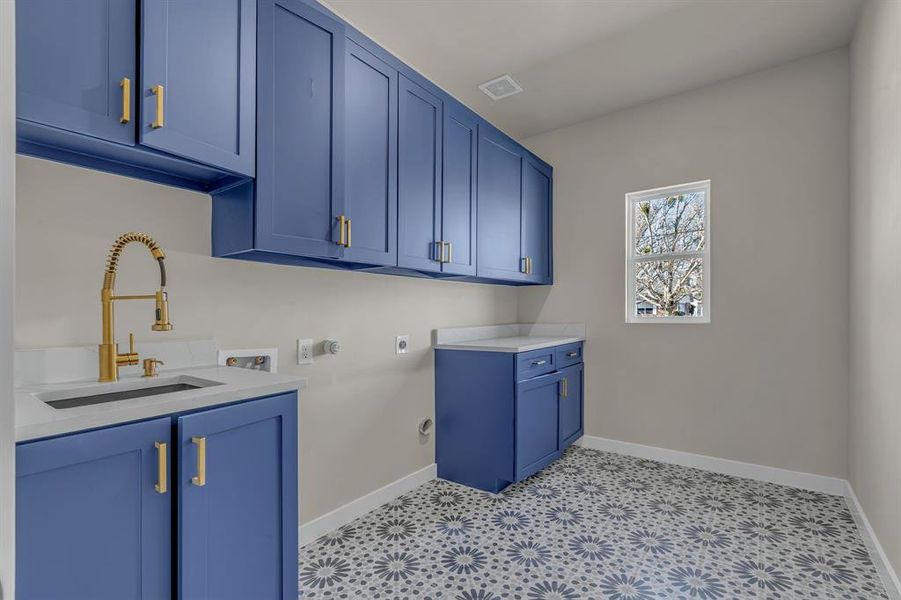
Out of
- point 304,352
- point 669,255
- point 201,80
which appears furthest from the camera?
point 669,255

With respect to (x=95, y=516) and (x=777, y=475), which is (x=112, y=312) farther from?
(x=777, y=475)

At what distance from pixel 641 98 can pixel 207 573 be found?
3693mm

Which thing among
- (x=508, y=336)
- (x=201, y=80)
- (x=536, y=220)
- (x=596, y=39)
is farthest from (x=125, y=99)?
(x=508, y=336)

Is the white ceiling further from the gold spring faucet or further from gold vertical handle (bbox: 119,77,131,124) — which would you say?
the gold spring faucet

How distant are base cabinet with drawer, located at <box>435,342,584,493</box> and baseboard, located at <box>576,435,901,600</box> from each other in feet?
1.86

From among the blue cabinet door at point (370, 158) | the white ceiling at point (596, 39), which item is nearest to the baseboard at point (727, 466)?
the blue cabinet door at point (370, 158)

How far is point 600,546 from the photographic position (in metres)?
2.15

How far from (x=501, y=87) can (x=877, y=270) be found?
2.31 metres

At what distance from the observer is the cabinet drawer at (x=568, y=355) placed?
3287mm

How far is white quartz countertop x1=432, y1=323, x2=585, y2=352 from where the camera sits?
116 inches

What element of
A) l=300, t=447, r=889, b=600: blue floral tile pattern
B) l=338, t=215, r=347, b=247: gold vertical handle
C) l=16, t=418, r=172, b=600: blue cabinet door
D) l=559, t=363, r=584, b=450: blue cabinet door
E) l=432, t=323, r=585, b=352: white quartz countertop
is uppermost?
l=338, t=215, r=347, b=247: gold vertical handle

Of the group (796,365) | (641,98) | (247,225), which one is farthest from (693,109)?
(247,225)

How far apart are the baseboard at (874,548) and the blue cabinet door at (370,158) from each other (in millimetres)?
2470

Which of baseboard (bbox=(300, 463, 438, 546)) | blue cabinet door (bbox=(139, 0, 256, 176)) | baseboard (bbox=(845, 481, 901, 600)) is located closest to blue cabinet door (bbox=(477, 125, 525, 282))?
baseboard (bbox=(300, 463, 438, 546))
